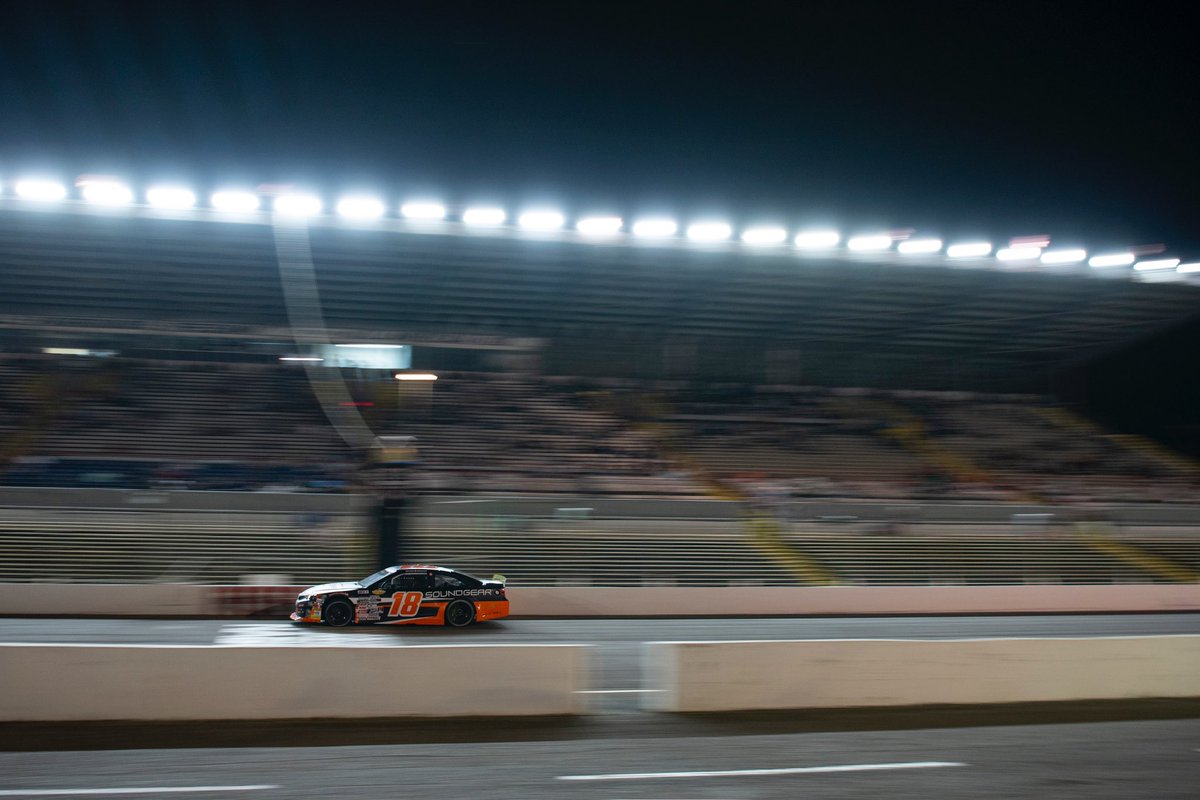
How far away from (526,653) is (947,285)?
96.1 ft

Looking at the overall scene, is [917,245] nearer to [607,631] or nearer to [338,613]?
[607,631]

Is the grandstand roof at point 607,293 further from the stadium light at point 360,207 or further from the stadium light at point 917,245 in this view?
the stadium light at point 360,207

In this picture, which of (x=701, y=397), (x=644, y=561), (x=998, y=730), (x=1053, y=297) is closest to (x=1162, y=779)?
(x=998, y=730)

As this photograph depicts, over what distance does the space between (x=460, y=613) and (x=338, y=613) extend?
2104mm

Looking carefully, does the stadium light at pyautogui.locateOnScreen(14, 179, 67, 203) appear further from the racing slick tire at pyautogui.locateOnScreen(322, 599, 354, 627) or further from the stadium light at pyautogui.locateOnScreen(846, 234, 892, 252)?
the stadium light at pyautogui.locateOnScreen(846, 234, 892, 252)

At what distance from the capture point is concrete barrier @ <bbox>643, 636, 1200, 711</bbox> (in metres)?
9.56

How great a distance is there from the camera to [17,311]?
32.0 m

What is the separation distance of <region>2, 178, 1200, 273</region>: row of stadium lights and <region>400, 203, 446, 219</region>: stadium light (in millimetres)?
30

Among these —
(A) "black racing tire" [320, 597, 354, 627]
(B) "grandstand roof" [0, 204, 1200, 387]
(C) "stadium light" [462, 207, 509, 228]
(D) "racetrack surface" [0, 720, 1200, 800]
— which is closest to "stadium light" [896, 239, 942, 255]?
(B) "grandstand roof" [0, 204, 1200, 387]

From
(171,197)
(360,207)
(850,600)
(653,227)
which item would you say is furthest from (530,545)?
(171,197)

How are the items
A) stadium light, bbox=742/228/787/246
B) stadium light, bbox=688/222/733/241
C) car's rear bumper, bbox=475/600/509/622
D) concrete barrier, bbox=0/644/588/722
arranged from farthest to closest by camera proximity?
1. stadium light, bbox=742/228/787/246
2. stadium light, bbox=688/222/733/241
3. car's rear bumper, bbox=475/600/509/622
4. concrete barrier, bbox=0/644/588/722

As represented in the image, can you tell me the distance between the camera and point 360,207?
94.5ft

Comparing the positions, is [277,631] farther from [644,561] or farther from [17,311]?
[17,311]

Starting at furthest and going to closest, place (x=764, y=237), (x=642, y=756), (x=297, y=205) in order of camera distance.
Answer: (x=764, y=237)
(x=297, y=205)
(x=642, y=756)
